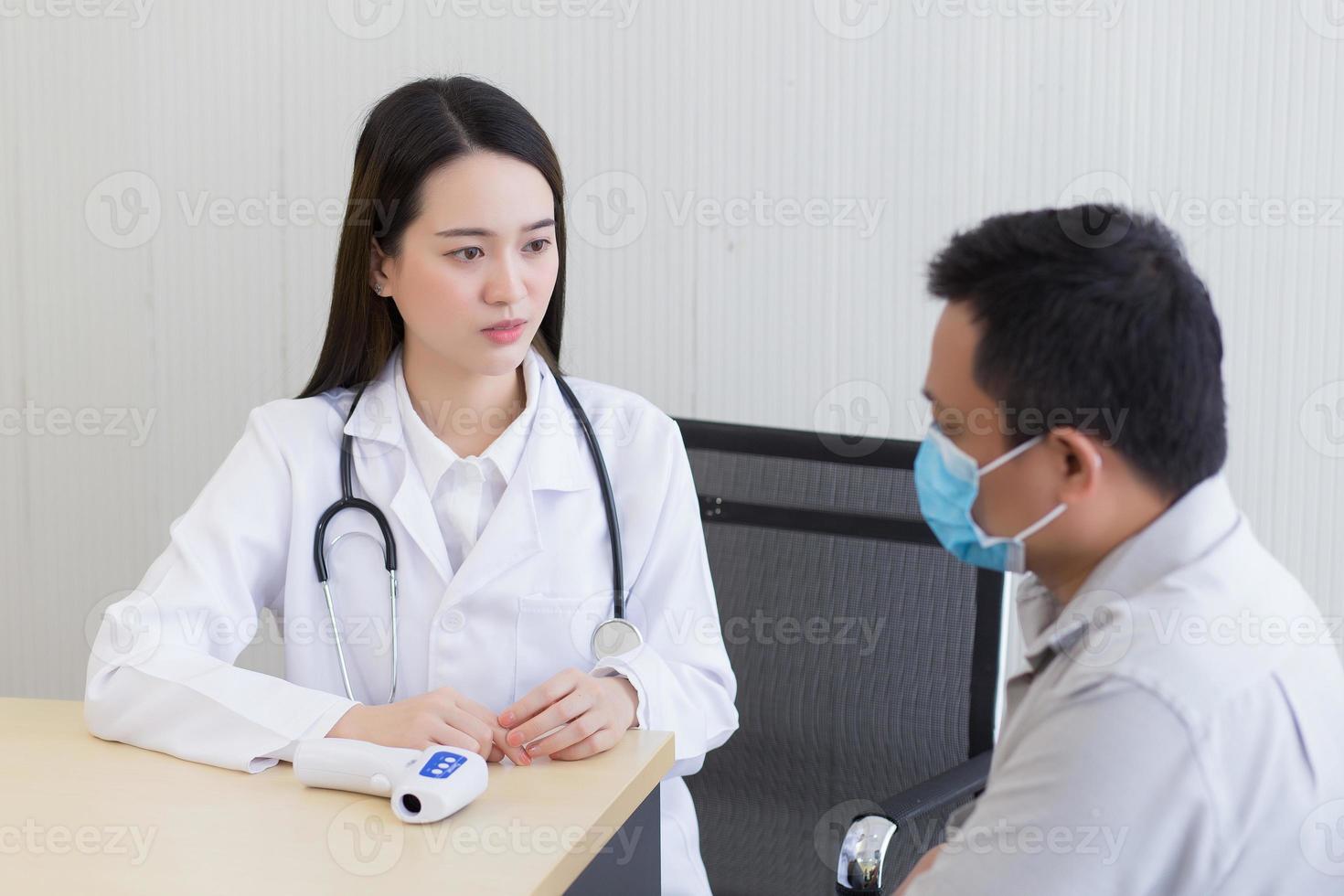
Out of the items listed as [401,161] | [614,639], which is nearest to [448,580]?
[614,639]

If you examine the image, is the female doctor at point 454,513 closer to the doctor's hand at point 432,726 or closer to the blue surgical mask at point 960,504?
the doctor's hand at point 432,726

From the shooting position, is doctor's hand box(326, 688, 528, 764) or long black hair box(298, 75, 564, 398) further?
long black hair box(298, 75, 564, 398)

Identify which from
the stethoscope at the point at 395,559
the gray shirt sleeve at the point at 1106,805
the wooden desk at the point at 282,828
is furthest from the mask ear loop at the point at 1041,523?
the stethoscope at the point at 395,559

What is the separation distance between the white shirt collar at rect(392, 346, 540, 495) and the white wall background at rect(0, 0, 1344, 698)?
0.69 metres

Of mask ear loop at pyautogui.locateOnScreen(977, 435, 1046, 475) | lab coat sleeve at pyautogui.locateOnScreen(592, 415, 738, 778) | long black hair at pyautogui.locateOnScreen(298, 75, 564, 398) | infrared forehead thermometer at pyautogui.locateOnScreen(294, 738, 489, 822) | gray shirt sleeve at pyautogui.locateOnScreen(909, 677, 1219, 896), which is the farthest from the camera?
long black hair at pyautogui.locateOnScreen(298, 75, 564, 398)

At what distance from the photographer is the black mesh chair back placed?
1537mm

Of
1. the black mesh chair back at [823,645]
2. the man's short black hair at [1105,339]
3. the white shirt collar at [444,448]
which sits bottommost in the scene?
the black mesh chair back at [823,645]

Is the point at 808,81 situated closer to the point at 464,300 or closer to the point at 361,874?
the point at 464,300

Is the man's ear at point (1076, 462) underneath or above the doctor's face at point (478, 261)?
underneath

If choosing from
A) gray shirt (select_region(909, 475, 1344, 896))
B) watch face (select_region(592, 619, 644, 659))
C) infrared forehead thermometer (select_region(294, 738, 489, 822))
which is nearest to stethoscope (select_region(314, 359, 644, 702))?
watch face (select_region(592, 619, 644, 659))

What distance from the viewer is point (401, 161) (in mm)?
1423

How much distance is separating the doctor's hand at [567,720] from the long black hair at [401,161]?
550 mm

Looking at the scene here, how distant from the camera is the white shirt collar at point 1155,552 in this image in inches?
32.4

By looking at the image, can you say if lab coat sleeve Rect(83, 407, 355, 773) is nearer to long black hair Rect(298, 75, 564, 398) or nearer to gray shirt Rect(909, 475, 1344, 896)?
long black hair Rect(298, 75, 564, 398)
